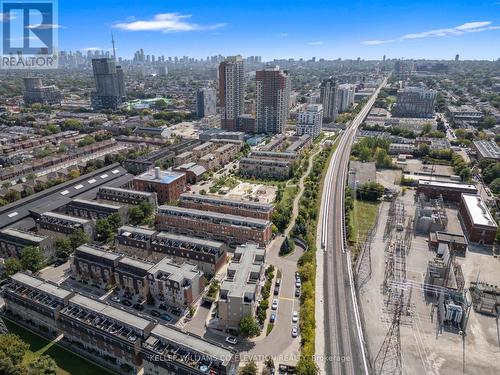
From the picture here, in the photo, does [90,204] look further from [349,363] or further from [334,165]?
[334,165]

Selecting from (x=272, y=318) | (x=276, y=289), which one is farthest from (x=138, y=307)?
(x=276, y=289)

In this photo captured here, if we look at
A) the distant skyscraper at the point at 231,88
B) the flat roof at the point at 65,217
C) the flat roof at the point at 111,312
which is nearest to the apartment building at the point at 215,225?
the flat roof at the point at 65,217

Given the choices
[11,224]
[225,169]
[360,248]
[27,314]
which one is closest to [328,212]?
[360,248]

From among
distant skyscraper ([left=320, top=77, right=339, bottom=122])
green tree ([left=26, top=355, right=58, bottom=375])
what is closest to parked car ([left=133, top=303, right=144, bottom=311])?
green tree ([left=26, top=355, right=58, bottom=375])

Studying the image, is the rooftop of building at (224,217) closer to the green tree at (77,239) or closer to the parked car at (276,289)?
the parked car at (276,289)

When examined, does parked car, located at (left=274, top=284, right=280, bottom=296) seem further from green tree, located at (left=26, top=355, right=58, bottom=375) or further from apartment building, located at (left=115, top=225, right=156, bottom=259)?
green tree, located at (left=26, top=355, right=58, bottom=375)
